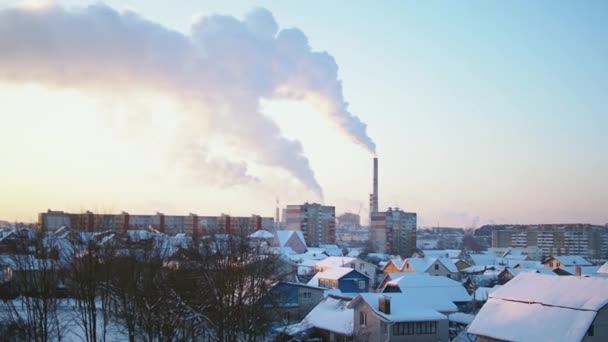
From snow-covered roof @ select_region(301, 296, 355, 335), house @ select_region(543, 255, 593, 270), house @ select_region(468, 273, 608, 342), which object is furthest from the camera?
house @ select_region(543, 255, 593, 270)

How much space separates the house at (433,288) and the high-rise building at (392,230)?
6347 cm

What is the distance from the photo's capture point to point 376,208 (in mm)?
99750

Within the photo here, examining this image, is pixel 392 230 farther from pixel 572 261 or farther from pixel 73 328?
pixel 73 328

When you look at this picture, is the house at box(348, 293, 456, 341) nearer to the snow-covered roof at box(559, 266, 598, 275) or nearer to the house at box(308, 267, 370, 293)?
the house at box(308, 267, 370, 293)

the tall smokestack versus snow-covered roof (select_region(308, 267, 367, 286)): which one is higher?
the tall smokestack

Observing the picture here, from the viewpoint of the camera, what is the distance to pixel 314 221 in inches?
4114

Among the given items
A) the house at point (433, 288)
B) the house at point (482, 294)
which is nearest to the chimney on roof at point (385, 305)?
the house at point (433, 288)

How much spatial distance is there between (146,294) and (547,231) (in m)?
114

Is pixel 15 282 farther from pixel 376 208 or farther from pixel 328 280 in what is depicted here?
pixel 376 208

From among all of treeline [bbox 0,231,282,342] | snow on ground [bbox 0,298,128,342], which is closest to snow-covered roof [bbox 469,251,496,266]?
treeline [bbox 0,231,282,342]

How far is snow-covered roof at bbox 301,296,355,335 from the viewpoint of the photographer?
27319 millimetres

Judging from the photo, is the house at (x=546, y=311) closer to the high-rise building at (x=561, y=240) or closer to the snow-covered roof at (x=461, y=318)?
the snow-covered roof at (x=461, y=318)

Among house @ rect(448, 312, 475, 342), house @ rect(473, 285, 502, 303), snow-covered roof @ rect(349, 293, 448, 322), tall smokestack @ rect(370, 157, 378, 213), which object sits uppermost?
tall smokestack @ rect(370, 157, 378, 213)

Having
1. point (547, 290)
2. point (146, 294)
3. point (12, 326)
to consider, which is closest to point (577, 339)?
point (547, 290)
